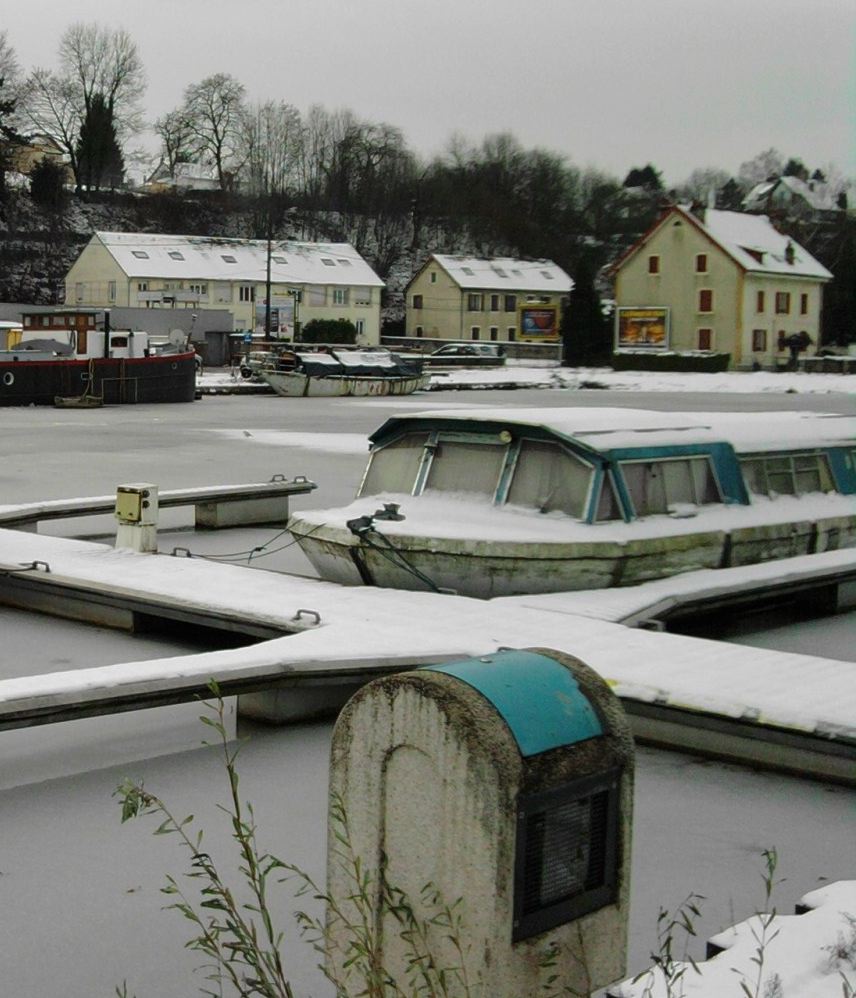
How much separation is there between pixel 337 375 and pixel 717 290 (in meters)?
28.4

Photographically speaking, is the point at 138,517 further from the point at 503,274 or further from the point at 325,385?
the point at 503,274

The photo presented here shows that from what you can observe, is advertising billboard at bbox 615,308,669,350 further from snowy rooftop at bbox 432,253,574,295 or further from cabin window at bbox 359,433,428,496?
cabin window at bbox 359,433,428,496

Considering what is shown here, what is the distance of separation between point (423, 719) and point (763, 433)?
985cm

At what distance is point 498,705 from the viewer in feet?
11.9

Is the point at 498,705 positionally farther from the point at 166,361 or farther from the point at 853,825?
the point at 166,361

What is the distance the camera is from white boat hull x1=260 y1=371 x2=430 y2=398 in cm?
5309

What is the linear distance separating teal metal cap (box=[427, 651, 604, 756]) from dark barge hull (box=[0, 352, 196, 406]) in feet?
134

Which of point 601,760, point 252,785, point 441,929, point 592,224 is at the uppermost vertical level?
point 592,224

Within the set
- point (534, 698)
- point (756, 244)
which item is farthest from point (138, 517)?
point (756, 244)

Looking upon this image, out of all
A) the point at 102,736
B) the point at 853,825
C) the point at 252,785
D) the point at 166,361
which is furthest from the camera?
the point at 166,361

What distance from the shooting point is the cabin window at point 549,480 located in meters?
11.1

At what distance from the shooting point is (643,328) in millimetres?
77375

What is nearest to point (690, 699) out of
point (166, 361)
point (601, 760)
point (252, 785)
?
point (252, 785)

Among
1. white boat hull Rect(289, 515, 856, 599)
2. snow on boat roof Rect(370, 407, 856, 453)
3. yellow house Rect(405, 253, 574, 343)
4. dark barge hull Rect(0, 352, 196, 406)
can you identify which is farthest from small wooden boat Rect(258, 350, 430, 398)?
white boat hull Rect(289, 515, 856, 599)
